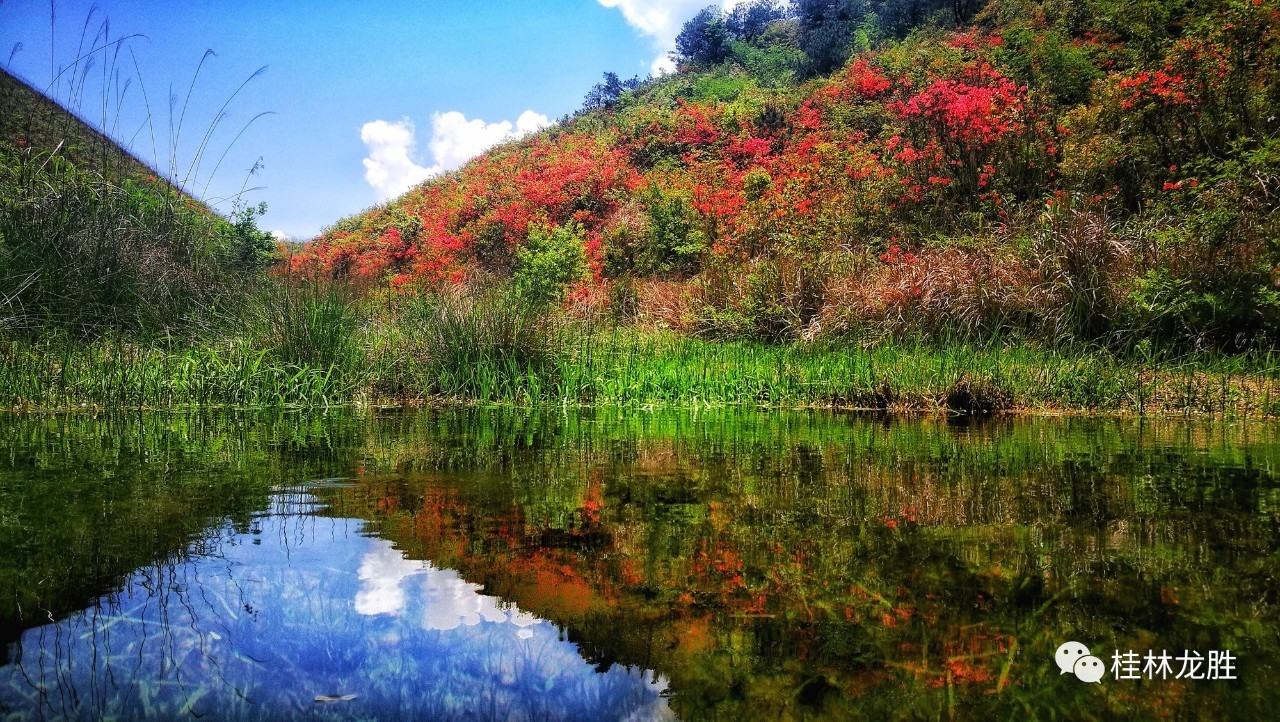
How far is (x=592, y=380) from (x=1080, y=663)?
558 cm

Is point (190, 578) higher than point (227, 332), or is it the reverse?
point (227, 332)

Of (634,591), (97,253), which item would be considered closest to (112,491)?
(634,591)

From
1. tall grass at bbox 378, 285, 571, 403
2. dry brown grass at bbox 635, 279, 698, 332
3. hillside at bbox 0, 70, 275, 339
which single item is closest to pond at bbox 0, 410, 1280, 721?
tall grass at bbox 378, 285, 571, 403

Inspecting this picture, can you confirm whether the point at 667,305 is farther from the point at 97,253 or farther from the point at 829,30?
the point at 829,30

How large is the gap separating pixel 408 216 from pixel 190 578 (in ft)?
86.4

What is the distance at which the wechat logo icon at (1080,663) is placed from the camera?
3.62ft

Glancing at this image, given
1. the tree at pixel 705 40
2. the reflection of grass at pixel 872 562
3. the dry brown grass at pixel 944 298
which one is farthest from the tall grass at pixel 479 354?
the tree at pixel 705 40

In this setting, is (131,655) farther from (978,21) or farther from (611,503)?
(978,21)

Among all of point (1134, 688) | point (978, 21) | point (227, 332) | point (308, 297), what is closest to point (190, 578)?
point (1134, 688)

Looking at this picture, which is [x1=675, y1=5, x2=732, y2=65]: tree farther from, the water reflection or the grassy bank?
the water reflection

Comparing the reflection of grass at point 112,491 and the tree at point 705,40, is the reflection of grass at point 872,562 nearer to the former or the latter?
the reflection of grass at point 112,491

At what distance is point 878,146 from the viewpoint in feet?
54.1

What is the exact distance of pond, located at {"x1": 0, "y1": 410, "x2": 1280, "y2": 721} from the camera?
1066 millimetres

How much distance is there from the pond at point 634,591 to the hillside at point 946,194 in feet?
16.9
